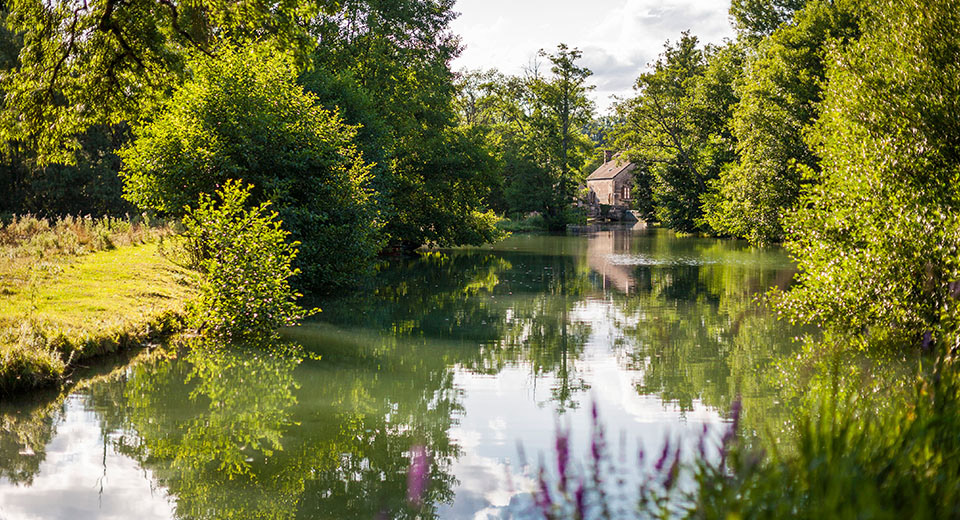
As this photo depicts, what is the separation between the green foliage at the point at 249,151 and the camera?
2031 centimetres

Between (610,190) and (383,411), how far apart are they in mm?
110049

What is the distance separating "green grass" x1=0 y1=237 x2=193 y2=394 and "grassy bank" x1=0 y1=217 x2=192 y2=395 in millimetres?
14

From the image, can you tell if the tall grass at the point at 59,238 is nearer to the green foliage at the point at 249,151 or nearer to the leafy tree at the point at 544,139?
the green foliage at the point at 249,151

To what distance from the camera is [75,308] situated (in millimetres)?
14469

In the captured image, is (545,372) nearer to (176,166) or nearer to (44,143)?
(176,166)

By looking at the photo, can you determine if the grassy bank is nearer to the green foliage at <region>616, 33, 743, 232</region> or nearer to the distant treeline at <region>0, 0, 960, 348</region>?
the distant treeline at <region>0, 0, 960, 348</region>

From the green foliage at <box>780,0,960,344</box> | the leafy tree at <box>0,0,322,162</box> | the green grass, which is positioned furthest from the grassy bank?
the green foliage at <box>780,0,960,344</box>

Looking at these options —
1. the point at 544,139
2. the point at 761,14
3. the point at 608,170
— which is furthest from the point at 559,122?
the point at 608,170

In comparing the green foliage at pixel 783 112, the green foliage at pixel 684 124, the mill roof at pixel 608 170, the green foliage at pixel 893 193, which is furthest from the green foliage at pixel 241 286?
the mill roof at pixel 608 170

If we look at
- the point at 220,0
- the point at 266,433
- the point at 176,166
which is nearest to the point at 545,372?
the point at 266,433

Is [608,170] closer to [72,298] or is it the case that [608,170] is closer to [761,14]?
[761,14]

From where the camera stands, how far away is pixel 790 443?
9.24 m

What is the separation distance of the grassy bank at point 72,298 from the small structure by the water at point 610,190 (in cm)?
8047

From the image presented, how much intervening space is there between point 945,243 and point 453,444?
343 inches
